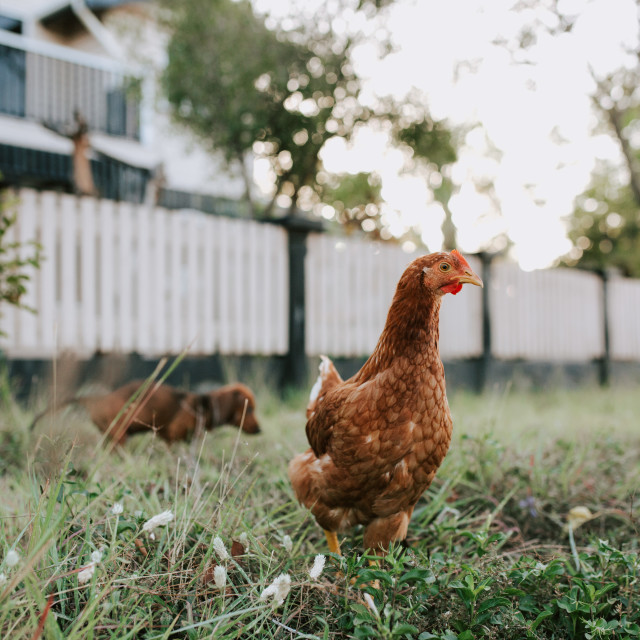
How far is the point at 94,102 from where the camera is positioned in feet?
38.4

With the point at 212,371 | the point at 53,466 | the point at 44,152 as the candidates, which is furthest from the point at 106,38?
the point at 53,466

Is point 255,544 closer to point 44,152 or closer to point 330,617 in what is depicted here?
point 330,617

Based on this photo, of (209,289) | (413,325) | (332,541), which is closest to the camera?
(413,325)

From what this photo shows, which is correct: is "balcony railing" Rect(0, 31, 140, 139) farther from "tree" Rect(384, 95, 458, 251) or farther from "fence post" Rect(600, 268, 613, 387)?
"fence post" Rect(600, 268, 613, 387)

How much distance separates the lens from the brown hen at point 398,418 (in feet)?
5.59

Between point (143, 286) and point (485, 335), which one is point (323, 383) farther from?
point (485, 335)

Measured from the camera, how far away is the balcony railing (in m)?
10.6

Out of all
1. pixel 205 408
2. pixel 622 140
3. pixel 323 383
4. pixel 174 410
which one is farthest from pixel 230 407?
pixel 622 140

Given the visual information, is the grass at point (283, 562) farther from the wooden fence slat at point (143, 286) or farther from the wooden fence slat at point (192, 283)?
the wooden fence slat at point (192, 283)

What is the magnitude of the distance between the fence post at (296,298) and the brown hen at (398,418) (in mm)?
4146

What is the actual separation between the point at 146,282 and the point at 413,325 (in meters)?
4.18

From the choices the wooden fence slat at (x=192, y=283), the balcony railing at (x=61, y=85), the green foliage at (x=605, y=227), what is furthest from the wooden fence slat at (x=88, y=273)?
the green foliage at (x=605, y=227)

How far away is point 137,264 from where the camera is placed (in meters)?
5.33

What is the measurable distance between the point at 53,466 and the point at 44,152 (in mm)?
11512
